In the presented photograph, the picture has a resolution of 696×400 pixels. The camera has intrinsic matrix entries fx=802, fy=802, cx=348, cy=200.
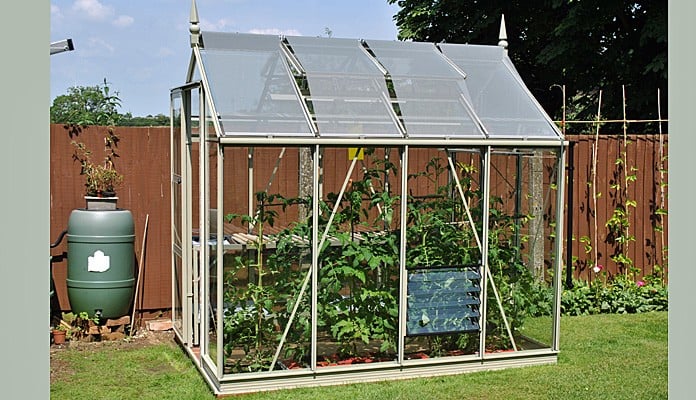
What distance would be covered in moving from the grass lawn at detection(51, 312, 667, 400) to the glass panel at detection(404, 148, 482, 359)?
0.31 m

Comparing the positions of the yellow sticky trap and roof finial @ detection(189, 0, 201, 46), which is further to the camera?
roof finial @ detection(189, 0, 201, 46)

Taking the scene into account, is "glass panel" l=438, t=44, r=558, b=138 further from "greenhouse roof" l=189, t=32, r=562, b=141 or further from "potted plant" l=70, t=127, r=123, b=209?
"potted plant" l=70, t=127, r=123, b=209

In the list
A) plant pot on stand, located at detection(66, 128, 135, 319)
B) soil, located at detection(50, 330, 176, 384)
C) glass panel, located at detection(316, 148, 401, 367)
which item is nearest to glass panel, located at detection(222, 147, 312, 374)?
glass panel, located at detection(316, 148, 401, 367)

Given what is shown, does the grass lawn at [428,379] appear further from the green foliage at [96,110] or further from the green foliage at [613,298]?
the green foliage at [96,110]

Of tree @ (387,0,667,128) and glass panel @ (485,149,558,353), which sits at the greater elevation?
tree @ (387,0,667,128)

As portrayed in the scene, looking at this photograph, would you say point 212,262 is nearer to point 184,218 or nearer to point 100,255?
point 184,218

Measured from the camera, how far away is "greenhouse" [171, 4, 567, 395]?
5.45 m

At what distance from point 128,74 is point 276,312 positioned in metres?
11.5

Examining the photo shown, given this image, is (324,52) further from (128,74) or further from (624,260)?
(128,74)

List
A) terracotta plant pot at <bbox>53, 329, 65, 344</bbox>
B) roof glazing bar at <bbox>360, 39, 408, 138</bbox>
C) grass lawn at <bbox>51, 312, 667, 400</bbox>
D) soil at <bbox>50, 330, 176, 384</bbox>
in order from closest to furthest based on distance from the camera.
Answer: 1. grass lawn at <bbox>51, 312, 667, 400</bbox>
2. roof glazing bar at <bbox>360, 39, 408, 138</bbox>
3. soil at <bbox>50, 330, 176, 384</bbox>
4. terracotta plant pot at <bbox>53, 329, 65, 344</bbox>

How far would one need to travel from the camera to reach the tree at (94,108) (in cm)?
720

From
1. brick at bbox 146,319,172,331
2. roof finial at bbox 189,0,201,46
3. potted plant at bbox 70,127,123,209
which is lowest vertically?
brick at bbox 146,319,172,331

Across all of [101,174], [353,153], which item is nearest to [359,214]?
[353,153]

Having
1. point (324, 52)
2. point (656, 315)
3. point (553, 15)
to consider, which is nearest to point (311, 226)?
point (324, 52)
